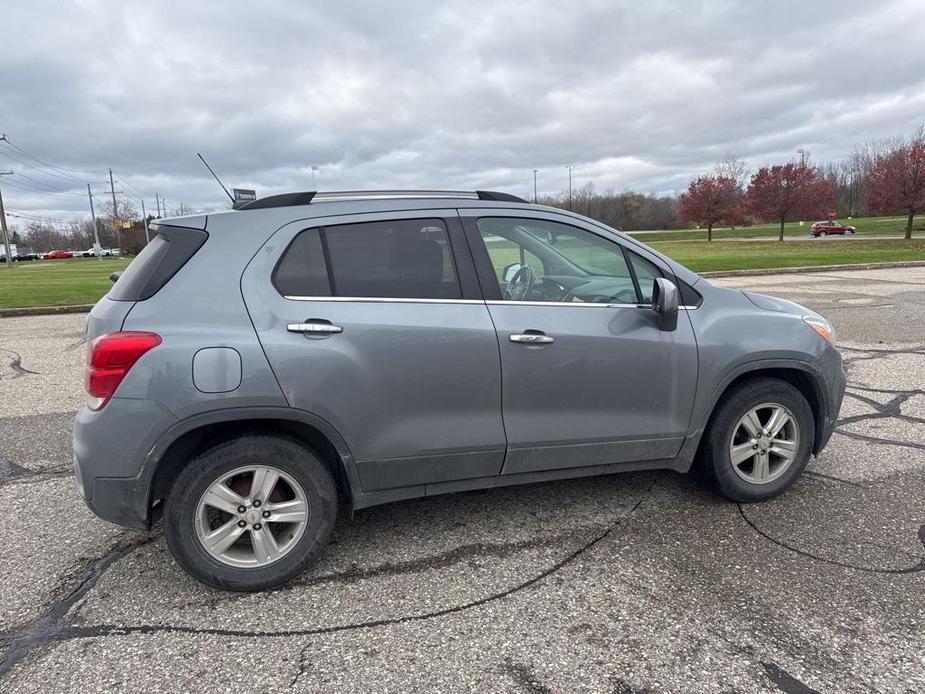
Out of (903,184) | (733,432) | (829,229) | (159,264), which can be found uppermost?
(903,184)

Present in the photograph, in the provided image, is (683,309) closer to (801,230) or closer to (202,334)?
(202,334)

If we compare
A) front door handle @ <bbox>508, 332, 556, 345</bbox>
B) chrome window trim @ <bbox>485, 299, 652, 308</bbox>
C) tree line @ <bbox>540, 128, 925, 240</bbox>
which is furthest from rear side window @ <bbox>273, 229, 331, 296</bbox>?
tree line @ <bbox>540, 128, 925, 240</bbox>

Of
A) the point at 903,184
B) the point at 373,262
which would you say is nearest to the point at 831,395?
the point at 373,262

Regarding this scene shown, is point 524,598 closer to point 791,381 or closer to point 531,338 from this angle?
point 531,338

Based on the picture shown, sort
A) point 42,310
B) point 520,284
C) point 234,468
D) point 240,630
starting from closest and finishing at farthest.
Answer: point 240,630, point 234,468, point 520,284, point 42,310

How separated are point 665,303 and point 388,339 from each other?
4.69 ft

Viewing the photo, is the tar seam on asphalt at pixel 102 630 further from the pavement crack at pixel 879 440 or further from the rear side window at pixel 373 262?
the pavement crack at pixel 879 440

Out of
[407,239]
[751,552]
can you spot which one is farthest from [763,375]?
[407,239]

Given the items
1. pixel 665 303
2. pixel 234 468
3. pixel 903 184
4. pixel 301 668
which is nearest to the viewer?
pixel 301 668

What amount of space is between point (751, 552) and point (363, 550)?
200 centimetres

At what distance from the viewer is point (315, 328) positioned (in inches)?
109

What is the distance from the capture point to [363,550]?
10.5 ft

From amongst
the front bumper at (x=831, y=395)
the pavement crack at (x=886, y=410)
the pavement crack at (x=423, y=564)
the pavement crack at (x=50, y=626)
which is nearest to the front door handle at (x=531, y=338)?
the pavement crack at (x=423, y=564)

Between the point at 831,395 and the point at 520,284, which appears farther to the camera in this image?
the point at 831,395
